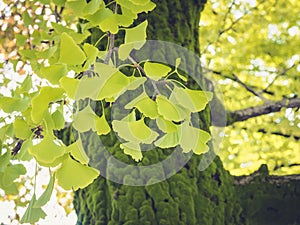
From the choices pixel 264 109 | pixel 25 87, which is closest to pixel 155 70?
pixel 25 87

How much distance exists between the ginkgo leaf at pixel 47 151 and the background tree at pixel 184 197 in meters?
0.95

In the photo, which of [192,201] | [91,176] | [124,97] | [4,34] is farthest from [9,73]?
[91,176]

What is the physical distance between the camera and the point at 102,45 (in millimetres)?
2289

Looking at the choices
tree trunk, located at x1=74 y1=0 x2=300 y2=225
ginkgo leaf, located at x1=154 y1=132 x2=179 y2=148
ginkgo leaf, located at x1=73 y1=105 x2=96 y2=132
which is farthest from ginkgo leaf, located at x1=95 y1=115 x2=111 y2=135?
tree trunk, located at x1=74 y1=0 x2=300 y2=225

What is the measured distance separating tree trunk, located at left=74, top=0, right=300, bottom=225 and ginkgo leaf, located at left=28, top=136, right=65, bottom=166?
37.4 inches

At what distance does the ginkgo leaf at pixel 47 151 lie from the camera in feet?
3.27

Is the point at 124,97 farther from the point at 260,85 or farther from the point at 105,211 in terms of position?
the point at 260,85

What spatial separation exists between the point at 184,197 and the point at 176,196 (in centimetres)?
3

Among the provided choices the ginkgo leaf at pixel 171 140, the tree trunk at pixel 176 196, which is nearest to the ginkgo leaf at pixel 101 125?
the ginkgo leaf at pixel 171 140

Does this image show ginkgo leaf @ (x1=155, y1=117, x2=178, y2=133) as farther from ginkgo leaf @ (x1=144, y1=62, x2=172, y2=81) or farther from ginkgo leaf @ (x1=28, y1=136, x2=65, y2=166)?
ginkgo leaf @ (x1=28, y1=136, x2=65, y2=166)

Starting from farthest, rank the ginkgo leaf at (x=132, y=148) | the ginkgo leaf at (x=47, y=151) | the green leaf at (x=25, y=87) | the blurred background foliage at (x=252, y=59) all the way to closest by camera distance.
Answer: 1. the blurred background foliage at (x=252, y=59)
2. the green leaf at (x=25, y=87)
3. the ginkgo leaf at (x=132, y=148)
4. the ginkgo leaf at (x=47, y=151)

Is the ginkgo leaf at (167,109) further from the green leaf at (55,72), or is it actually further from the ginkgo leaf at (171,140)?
the green leaf at (55,72)

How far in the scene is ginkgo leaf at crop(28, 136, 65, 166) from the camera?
1.00m

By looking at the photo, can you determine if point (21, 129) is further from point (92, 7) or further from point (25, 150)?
point (92, 7)
